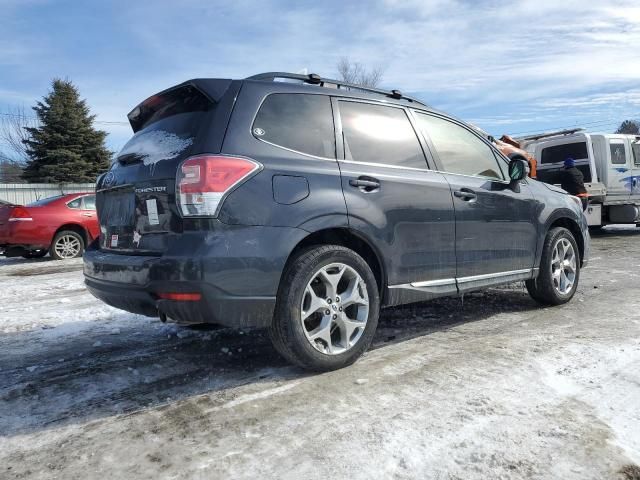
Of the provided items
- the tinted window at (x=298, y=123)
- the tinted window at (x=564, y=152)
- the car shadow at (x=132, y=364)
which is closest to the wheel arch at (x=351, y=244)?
the tinted window at (x=298, y=123)

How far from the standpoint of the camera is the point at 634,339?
12.3 ft

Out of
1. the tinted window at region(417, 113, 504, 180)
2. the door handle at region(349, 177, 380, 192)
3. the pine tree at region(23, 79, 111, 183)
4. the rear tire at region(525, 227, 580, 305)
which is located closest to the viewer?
the door handle at region(349, 177, 380, 192)

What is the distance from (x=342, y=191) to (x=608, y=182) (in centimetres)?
1146

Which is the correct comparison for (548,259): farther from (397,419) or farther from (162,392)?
(162,392)

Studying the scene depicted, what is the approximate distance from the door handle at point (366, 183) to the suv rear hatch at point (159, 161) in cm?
89

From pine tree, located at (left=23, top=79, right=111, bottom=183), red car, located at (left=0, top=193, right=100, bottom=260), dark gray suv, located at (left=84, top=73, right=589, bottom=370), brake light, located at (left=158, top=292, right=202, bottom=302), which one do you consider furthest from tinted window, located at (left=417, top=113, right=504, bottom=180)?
pine tree, located at (left=23, top=79, right=111, bottom=183)

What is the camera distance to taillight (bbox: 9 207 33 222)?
9.53 metres

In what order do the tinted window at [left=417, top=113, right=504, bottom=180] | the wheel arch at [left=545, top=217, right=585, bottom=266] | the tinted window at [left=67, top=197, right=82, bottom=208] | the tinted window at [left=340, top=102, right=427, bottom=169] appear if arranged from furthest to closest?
the tinted window at [left=67, top=197, right=82, bottom=208] → the wheel arch at [left=545, top=217, right=585, bottom=266] → the tinted window at [left=417, top=113, right=504, bottom=180] → the tinted window at [left=340, top=102, right=427, bottom=169]

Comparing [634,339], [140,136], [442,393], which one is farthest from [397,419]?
[140,136]

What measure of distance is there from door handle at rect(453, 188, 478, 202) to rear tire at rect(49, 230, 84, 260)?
8.66m

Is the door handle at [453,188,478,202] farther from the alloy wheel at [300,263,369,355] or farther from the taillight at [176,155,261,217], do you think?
the taillight at [176,155,261,217]

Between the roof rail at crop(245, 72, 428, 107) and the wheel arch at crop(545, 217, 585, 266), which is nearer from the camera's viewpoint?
the roof rail at crop(245, 72, 428, 107)

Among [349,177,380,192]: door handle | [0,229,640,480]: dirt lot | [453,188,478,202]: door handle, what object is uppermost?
[349,177,380,192]: door handle

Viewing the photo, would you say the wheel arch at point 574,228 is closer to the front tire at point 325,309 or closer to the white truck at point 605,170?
the front tire at point 325,309
